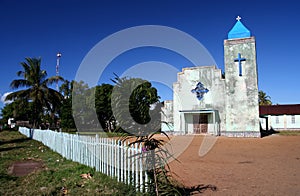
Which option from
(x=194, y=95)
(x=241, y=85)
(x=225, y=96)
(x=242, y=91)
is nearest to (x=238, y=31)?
(x=241, y=85)

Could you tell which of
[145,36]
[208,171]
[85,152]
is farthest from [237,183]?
[145,36]

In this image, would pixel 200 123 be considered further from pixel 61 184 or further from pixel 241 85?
pixel 61 184

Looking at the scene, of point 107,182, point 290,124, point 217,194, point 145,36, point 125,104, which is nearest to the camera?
point 125,104

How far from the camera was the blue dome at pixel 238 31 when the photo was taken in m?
20.9

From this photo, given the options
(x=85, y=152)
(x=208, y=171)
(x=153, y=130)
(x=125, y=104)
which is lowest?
(x=208, y=171)

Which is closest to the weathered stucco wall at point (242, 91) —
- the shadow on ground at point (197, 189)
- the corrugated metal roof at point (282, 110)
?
the shadow on ground at point (197, 189)

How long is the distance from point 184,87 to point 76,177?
18.2 m

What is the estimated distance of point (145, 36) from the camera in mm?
8758

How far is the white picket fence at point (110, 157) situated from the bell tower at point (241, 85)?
15317 millimetres

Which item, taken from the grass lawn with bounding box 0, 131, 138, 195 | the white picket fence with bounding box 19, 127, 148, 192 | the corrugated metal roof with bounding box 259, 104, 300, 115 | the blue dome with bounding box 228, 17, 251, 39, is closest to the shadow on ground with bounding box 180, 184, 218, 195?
the white picket fence with bounding box 19, 127, 148, 192

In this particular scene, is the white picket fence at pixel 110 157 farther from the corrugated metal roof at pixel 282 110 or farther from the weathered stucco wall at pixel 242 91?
the corrugated metal roof at pixel 282 110

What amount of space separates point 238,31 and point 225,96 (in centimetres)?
570

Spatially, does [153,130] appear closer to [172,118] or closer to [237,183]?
[237,183]

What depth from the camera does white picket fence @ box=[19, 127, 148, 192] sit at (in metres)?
4.48
